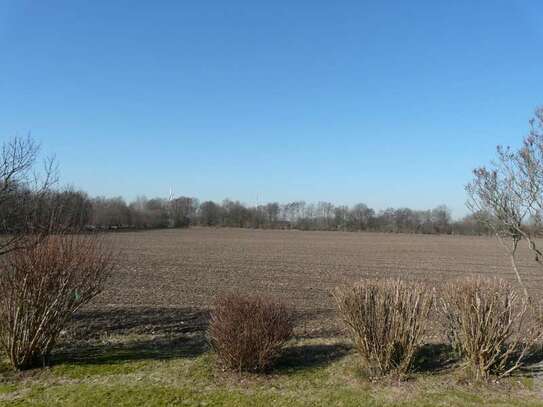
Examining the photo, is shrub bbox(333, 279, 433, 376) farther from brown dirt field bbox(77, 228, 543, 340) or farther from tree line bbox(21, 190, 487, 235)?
tree line bbox(21, 190, 487, 235)

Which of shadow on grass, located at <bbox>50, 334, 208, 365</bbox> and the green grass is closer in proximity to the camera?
the green grass

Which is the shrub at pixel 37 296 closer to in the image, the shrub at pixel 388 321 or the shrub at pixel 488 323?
the shrub at pixel 388 321

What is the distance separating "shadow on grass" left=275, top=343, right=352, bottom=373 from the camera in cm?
626

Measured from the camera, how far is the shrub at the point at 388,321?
18.9 ft

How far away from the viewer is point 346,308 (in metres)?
6.09

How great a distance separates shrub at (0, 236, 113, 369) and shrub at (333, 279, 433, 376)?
13.3 ft

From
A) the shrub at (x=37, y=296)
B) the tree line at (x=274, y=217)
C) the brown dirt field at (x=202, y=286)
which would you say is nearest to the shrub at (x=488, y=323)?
the brown dirt field at (x=202, y=286)

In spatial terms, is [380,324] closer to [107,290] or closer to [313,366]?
[313,366]

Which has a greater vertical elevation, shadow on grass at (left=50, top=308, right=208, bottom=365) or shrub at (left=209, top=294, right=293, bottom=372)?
shrub at (left=209, top=294, right=293, bottom=372)

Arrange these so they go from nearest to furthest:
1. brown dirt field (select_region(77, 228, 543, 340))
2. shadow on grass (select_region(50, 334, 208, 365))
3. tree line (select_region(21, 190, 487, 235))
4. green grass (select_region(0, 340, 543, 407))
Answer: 1. green grass (select_region(0, 340, 543, 407))
2. shadow on grass (select_region(50, 334, 208, 365))
3. brown dirt field (select_region(77, 228, 543, 340))
4. tree line (select_region(21, 190, 487, 235))

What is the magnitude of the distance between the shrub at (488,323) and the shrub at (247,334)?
8.03ft

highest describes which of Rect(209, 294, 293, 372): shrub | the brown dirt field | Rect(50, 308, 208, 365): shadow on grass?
Rect(209, 294, 293, 372): shrub

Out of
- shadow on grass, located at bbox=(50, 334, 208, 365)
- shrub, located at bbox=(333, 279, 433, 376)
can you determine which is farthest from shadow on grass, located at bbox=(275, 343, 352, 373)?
shadow on grass, located at bbox=(50, 334, 208, 365)

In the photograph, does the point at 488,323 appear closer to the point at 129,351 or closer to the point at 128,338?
the point at 129,351
